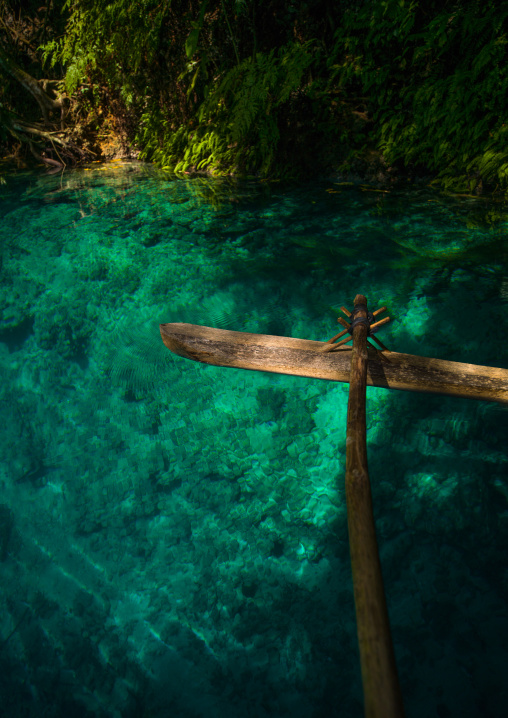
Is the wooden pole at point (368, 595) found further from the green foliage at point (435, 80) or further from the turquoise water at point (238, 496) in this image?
the green foliage at point (435, 80)

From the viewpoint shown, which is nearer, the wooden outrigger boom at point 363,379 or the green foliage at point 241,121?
the wooden outrigger boom at point 363,379

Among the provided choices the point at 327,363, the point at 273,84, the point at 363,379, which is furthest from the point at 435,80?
the point at 363,379

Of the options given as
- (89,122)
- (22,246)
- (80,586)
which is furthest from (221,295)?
(89,122)

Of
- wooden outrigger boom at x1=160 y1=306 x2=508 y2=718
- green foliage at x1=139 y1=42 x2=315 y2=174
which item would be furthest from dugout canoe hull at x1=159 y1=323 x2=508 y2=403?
green foliage at x1=139 y1=42 x2=315 y2=174

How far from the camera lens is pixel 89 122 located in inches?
381

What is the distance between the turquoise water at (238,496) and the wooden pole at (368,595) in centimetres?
79

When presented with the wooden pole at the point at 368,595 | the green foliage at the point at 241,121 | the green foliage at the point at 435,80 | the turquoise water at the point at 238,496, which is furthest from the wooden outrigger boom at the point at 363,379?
Result: the green foliage at the point at 241,121

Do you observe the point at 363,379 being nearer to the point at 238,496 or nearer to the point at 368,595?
the point at 238,496

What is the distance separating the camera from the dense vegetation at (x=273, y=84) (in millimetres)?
5707

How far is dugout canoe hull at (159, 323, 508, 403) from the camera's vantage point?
2.48m

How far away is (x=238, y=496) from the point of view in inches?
98.2

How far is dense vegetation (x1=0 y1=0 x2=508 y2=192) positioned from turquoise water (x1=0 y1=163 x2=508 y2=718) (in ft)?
7.26

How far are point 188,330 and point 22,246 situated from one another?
4.09 metres

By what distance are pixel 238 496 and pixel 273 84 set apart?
666cm
